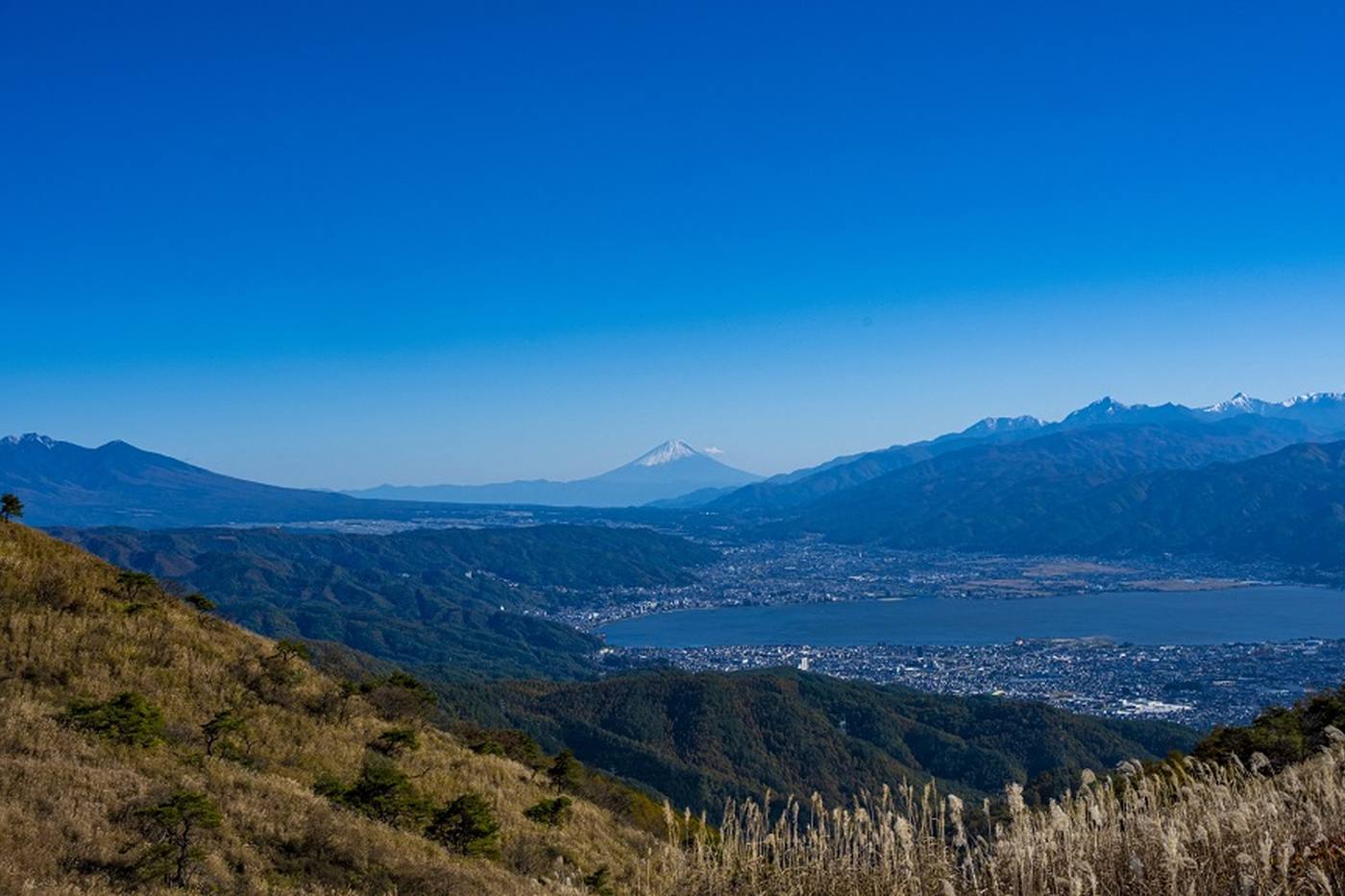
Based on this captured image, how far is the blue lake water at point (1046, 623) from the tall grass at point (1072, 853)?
507 ft

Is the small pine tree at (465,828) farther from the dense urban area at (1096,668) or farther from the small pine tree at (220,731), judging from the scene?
the dense urban area at (1096,668)

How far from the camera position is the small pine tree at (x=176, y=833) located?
8508 mm

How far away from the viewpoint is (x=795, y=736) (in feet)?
268

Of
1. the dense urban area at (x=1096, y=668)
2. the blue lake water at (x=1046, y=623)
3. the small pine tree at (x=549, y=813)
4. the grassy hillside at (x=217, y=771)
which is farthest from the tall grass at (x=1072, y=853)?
the blue lake water at (x=1046, y=623)

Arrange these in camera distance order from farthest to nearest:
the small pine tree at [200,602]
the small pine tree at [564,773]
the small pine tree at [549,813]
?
1. the small pine tree at [200,602]
2. the small pine tree at [564,773]
3. the small pine tree at [549,813]

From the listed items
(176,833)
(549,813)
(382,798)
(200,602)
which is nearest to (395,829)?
(382,798)

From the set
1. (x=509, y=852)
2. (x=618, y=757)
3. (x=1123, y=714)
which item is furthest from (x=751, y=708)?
(x=509, y=852)

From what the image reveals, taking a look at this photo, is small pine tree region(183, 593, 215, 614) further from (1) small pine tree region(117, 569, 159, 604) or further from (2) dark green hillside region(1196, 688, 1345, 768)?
(2) dark green hillside region(1196, 688, 1345, 768)

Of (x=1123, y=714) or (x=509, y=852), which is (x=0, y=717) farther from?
(x=1123, y=714)

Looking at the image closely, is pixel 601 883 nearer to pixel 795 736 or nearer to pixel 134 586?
pixel 134 586

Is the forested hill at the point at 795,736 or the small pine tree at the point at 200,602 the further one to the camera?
the forested hill at the point at 795,736

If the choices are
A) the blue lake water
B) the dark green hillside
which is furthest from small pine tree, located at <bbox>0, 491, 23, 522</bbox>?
the blue lake water

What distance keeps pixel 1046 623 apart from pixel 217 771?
17849 centimetres

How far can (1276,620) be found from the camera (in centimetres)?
16038
